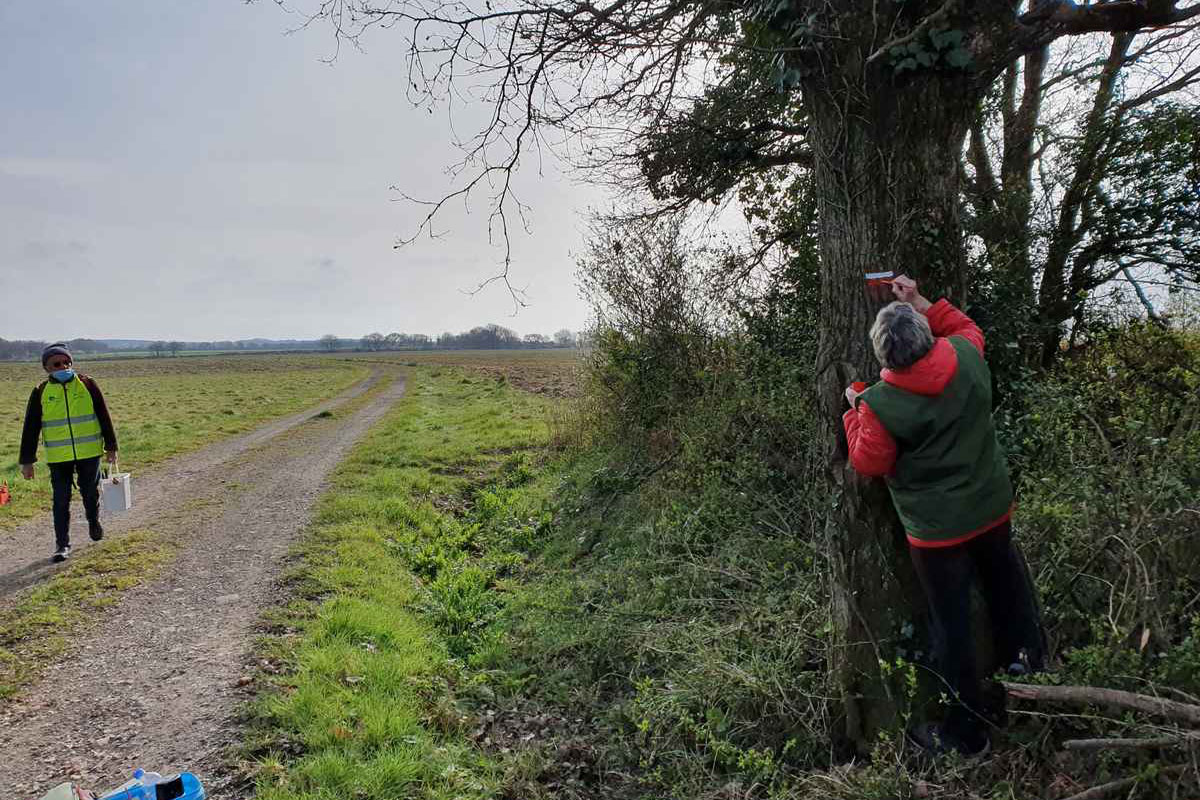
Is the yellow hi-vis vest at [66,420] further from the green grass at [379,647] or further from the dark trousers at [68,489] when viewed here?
the green grass at [379,647]

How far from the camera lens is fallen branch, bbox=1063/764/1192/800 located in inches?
91.2

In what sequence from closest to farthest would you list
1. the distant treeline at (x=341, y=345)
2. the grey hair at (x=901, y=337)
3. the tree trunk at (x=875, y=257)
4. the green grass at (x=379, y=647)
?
the grey hair at (x=901, y=337)
the tree trunk at (x=875, y=257)
the green grass at (x=379, y=647)
the distant treeline at (x=341, y=345)

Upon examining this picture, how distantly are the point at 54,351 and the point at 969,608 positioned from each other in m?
8.32

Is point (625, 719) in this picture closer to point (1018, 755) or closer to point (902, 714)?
point (902, 714)

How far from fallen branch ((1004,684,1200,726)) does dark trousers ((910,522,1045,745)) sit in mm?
303

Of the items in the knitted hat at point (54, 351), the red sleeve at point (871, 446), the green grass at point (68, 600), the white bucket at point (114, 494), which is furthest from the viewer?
the white bucket at point (114, 494)

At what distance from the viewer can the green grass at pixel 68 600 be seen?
4559 millimetres

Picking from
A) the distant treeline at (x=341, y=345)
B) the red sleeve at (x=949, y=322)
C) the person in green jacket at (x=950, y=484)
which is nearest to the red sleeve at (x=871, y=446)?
the person in green jacket at (x=950, y=484)

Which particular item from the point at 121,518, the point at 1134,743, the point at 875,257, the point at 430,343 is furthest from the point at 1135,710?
the point at 430,343

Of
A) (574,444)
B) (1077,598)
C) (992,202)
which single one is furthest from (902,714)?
(574,444)

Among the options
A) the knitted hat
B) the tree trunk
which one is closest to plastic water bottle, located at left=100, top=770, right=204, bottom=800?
the tree trunk

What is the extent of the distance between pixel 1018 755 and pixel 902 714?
52 cm

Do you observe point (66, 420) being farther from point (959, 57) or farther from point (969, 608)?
point (959, 57)

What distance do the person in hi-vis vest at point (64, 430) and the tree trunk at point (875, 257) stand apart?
709cm
